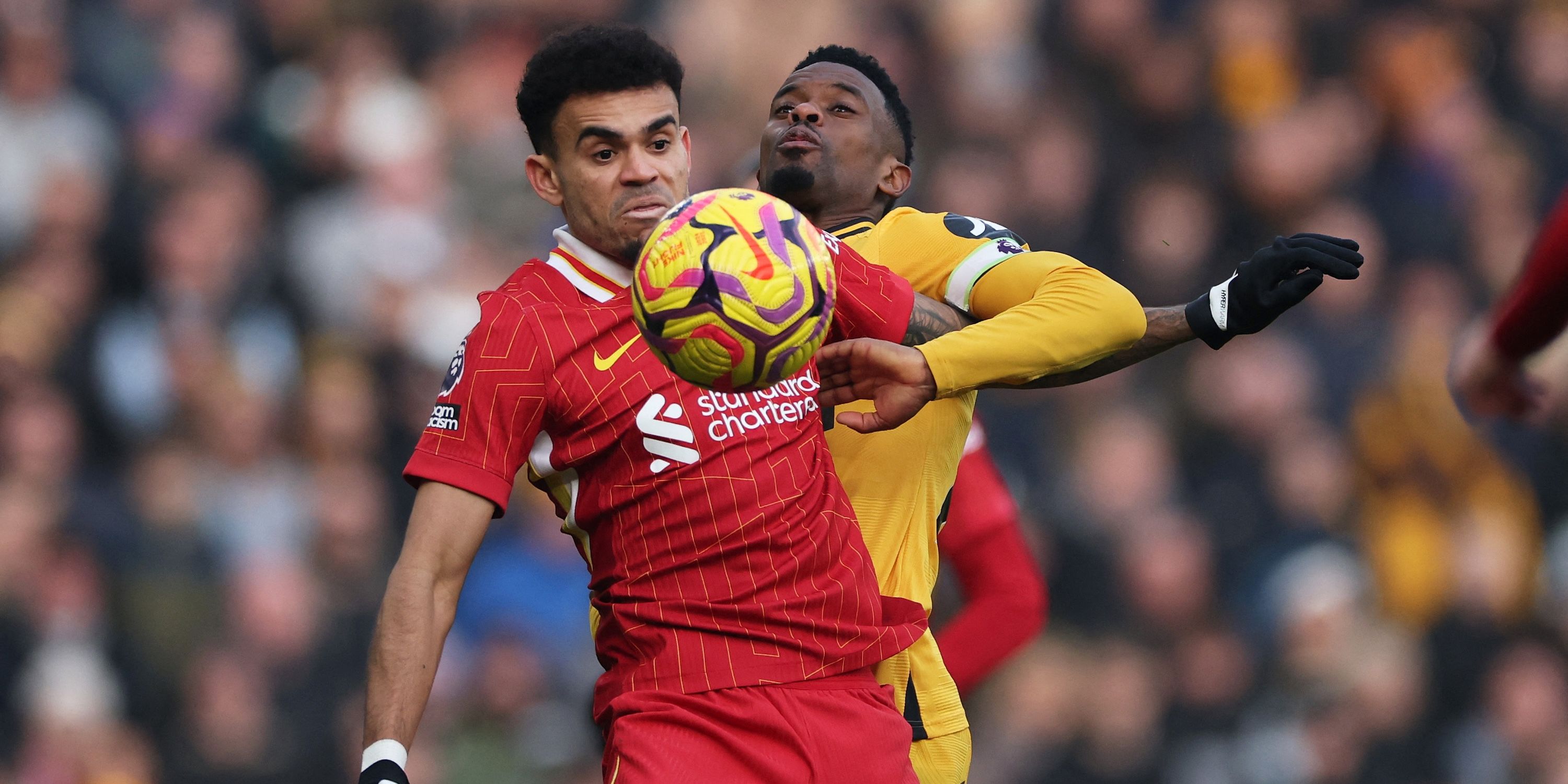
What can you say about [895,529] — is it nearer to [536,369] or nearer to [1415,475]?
[536,369]

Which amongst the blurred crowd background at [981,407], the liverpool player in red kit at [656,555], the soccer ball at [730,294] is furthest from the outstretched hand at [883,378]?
the blurred crowd background at [981,407]

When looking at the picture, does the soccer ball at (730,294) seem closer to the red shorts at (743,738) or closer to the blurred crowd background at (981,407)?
the red shorts at (743,738)

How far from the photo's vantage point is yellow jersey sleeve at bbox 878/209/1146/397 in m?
3.48

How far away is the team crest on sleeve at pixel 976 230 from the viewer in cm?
393

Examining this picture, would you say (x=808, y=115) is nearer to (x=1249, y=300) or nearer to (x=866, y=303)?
(x=866, y=303)

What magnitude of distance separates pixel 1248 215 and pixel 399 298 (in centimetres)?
423

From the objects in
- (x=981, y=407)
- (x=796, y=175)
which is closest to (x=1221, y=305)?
(x=796, y=175)

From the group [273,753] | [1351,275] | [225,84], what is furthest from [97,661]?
[1351,275]

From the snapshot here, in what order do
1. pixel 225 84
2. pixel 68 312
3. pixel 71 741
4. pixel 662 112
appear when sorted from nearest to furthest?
pixel 662 112, pixel 71 741, pixel 68 312, pixel 225 84

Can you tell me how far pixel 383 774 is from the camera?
325 centimetres

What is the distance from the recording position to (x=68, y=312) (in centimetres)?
709

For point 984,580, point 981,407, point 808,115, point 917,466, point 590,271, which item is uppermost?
point 808,115

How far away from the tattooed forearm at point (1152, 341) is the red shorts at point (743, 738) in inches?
36.2

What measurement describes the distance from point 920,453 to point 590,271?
0.90 metres
